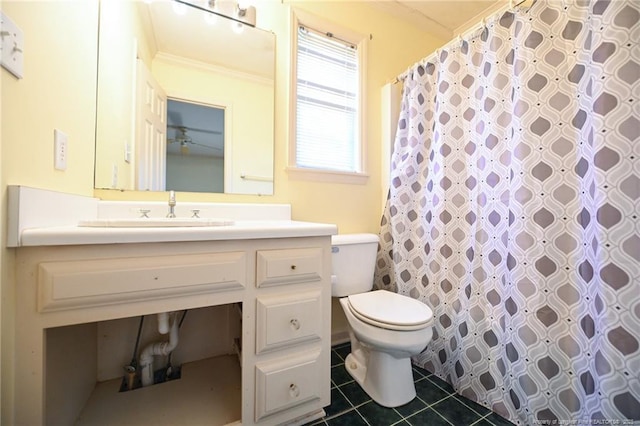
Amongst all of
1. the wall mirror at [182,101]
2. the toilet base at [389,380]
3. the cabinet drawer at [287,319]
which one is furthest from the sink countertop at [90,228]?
the toilet base at [389,380]

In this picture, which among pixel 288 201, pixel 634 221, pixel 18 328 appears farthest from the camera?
pixel 288 201

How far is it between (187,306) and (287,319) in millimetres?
345

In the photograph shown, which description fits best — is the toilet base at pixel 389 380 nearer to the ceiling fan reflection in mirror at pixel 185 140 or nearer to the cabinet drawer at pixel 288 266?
the cabinet drawer at pixel 288 266

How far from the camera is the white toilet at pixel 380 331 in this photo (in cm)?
106

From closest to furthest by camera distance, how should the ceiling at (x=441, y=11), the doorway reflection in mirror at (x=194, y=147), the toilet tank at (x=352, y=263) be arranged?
1. the doorway reflection in mirror at (x=194, y=147)
2. the toilet tank at (x=352, y=263)
3. the ceiling at (x=441, y=11)

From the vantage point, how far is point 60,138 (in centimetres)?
83

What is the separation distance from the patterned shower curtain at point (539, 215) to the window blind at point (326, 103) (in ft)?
1.74

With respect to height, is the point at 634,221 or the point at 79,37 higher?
the point at 79,37

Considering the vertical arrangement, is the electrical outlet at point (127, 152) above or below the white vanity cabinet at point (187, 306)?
above

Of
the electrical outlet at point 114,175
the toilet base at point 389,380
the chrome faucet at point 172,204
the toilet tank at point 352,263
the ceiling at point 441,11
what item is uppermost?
the ceiling at point 441,11

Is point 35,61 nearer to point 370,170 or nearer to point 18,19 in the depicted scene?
point 18,19

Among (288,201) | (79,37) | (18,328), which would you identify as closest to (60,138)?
(79,37)

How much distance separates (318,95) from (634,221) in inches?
60.2

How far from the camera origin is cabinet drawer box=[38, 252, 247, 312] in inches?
25.6
